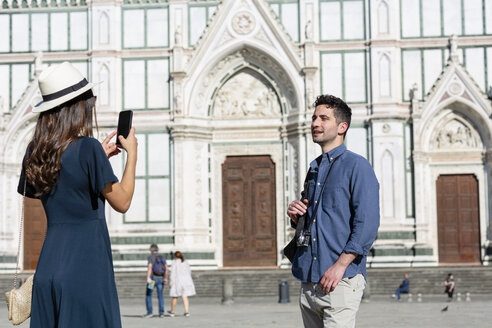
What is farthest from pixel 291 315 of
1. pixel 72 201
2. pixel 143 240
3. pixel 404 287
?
pixel 72 201

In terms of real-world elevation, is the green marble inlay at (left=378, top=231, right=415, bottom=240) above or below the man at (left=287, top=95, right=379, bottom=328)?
below

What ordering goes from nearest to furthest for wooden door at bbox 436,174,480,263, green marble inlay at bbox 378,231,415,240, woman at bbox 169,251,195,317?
woman at bbox 169,251,195,317
green marble inlay at bbox 378,231,415,240
wooden door at bbox 436,174,480,263

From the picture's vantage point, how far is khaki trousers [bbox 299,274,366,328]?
6242 millimetres

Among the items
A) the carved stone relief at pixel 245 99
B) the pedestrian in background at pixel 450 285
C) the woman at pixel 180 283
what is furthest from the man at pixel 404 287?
the carved stone relief at pixel 245 99

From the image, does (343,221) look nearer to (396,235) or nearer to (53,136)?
(53,136)

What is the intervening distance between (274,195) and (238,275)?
14.2 ft

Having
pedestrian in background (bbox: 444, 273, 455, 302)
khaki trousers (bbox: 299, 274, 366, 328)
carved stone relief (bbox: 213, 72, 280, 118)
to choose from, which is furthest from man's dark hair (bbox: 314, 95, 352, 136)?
carved stone relief (bbox: 213, 72, 280, 118)

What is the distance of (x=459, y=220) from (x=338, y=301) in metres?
27.4

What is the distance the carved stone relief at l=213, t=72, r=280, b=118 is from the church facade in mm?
35

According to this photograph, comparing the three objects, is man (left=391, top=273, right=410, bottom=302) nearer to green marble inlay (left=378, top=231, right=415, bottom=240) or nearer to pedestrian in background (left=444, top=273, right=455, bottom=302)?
pedestrian in background (left=444, top=273, right=455, bottom=302)

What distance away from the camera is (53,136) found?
500 cm

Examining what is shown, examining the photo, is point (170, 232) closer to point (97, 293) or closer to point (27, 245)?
point (27, 245)

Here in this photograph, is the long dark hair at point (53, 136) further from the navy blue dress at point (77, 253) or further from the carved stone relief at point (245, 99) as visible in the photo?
the carved stone relief at point (245, 99)

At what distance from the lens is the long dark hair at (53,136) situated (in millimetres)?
4961
